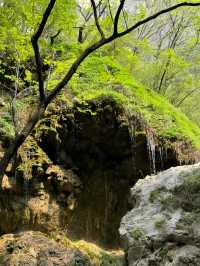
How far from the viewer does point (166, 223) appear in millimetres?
5227

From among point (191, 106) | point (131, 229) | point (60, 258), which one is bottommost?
point (60, 258)

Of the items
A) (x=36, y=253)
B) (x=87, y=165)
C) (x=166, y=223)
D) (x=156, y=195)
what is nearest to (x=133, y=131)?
(x=87, y=165)

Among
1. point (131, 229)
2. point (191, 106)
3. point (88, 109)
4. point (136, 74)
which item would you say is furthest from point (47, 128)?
point (191, 106)

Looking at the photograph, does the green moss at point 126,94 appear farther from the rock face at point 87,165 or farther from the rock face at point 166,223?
the rock face at point 166,223

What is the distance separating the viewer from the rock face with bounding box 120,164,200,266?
482 cm

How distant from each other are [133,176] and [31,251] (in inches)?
183

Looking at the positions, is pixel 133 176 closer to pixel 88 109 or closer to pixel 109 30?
pixel 88 109

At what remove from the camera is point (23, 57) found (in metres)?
10.0

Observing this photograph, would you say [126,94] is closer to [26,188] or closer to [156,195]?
[26,188]

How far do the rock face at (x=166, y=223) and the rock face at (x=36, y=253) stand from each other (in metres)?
4.09

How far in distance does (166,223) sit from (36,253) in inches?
215

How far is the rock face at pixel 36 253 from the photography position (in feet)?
31.5

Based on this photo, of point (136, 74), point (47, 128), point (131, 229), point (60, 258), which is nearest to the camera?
point (131, 229)

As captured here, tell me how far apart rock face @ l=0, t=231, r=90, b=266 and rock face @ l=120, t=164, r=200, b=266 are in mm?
4086
